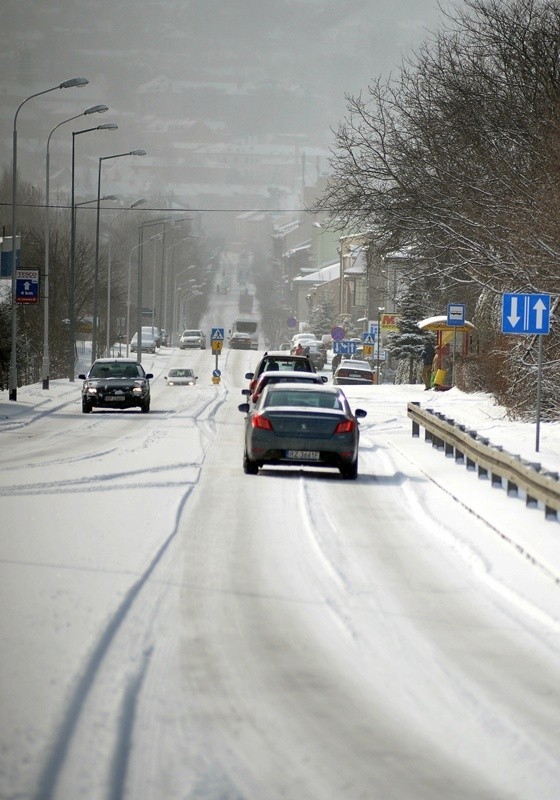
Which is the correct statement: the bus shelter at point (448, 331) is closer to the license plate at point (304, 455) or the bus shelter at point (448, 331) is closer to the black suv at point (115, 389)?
the black suv at point (115, 389)

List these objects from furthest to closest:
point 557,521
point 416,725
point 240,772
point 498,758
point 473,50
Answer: point 473,50 < point 557,521 < point 416,725 < point 498,758 < point 240,772

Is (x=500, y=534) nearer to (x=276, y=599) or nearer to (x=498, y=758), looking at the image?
(x=276, y=599)

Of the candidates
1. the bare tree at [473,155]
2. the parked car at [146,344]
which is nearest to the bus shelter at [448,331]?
the bare tree at [473,155]

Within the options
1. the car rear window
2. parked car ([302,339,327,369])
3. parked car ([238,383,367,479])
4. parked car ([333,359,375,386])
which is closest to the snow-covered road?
parked car ([238,383,367,479])

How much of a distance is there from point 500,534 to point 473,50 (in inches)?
1108

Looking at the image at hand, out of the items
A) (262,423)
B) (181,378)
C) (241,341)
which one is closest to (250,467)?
(262,423)

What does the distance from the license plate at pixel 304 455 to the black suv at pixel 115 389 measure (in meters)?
21.6

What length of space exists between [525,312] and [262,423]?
15.3 feet

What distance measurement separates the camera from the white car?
7650 centimetres

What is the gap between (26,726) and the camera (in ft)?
22.1

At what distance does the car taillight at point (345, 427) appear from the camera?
20828mm

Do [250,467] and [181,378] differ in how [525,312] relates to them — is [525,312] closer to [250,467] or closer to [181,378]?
[250,467]

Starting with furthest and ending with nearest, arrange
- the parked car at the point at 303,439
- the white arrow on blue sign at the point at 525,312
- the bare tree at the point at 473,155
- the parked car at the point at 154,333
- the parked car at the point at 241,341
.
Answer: the parked car at the point at 241,341
the parked car at the point at 154,333
the bare tree at the point at 473,155
the white arrow on blue sign at the point at 525,312
the parked car at the point at 303,439

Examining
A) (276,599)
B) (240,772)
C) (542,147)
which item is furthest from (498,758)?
(542,147)
